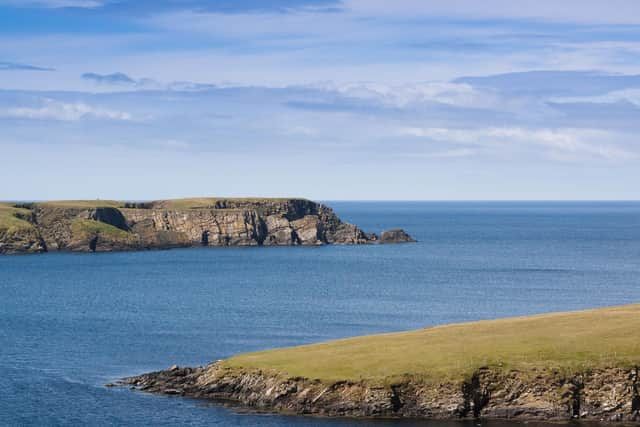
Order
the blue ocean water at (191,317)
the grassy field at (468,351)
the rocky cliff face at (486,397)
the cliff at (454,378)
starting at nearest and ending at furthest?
1. the rocky cliff face at (486,397)
2. the cliff at (454,378)
3. the grassy field at (468,351)
4. the blue ocean water at (191,317)

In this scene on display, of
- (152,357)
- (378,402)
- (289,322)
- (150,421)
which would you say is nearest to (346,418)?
(378,402)

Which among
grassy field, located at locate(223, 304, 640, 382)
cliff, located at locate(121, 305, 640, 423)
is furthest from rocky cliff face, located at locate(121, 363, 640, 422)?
grassy field, located at locate(223, 304, 640, 382)

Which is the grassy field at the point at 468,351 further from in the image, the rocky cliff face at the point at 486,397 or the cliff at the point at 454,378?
the rocky cliff face at the point at 486,397

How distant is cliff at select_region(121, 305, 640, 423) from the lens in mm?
77188

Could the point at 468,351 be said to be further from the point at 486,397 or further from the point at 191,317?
the point at 191,317

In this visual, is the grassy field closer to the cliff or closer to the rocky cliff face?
the cliff

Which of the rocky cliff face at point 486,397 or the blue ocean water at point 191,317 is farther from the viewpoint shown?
the blue ocean water at point 191,317

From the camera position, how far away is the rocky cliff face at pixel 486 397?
76.6 metres

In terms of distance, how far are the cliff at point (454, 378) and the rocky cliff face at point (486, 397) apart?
0.26ft

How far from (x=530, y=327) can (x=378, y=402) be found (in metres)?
19.9

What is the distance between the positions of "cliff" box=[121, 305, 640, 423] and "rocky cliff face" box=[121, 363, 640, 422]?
8cm

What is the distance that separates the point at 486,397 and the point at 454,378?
2.92 meters

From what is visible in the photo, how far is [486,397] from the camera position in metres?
78.2

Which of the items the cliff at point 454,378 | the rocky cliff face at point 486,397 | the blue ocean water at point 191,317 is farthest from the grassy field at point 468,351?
the blue ocean water at point 191,317
